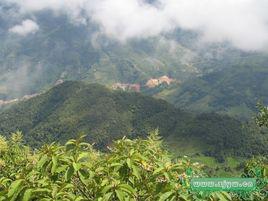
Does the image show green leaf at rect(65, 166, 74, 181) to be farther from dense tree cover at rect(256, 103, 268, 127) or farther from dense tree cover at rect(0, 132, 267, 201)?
dense tree cover at rect(256, 103, 268, 127)

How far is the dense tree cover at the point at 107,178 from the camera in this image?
32.3 ft

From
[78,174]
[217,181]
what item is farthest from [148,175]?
[217,181]

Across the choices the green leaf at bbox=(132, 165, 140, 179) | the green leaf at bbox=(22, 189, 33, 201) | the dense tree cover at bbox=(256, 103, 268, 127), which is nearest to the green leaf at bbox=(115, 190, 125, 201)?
the green leaf at bbox=(132, 165, 140, 179)

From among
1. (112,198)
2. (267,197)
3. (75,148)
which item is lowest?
(267,197)

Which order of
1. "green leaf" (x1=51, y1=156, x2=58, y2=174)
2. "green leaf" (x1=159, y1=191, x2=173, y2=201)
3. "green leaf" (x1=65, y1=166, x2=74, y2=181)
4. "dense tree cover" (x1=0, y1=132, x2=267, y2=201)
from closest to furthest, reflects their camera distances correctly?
"green leaf" (x1=159, y1=191, x2=173, y2=201) → "dense tree cover" (x1=0, y1=132, x2=267, y2=201) → "green leaf" (x1=65, y1=166, x2=74, y2=181) → "green leaf" (x1=51, y1=156, x2=58, y2=174)

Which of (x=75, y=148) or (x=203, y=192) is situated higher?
(x=75, y=148)

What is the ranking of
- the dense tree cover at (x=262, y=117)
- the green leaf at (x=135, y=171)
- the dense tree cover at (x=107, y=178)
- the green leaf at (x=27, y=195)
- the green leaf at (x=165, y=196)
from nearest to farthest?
1. the green leaf at (x=165, y=196)
2. the green leaf at (x=27, y=195)
3. the dense tree cover at (x=107, y=178)
4. the green leaf at (x=135, y=171)
5. the dense tree cover at (x=262, y=117)

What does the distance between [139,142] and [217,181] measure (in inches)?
196

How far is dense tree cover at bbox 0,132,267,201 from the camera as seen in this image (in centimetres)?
986

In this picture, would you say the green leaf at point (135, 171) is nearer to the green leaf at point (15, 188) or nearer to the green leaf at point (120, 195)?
the green leaf at point (120, 195)

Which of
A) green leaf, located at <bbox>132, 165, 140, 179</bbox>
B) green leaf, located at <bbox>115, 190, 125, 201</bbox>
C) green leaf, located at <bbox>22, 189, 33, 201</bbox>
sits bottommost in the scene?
green leaf, located at <bbox>115, 190, 125, 201</bbox>

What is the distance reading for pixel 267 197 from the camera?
1072 centimetres

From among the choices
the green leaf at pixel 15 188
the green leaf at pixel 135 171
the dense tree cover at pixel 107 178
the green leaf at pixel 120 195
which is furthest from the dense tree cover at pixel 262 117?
the green leaf at pixel 15 188

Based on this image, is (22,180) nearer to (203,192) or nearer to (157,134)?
(203,192)
